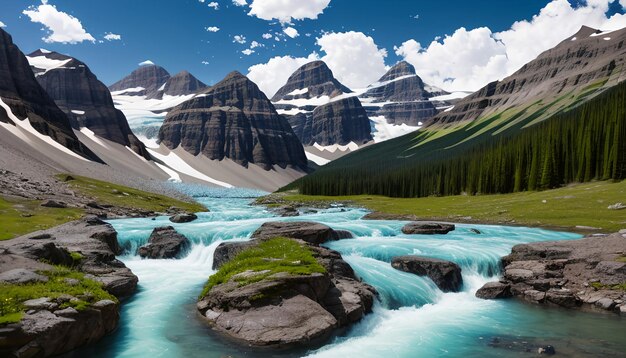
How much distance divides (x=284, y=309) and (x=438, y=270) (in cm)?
1421

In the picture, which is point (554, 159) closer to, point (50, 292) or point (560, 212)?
A: point (560, 212)

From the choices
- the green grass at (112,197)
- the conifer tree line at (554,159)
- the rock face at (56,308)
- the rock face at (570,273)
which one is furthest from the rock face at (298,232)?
the conifer tree line at (554,159)

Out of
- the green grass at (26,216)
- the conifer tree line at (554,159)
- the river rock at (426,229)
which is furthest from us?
the conifer tree line at (554,159)

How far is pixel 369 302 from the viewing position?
22.6 m

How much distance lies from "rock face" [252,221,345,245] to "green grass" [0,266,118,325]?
16.6 metres

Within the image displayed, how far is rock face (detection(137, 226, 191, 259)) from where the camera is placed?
36.4 meters

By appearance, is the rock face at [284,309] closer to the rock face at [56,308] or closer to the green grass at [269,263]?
the green grass at [269,263]

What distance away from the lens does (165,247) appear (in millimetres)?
36656

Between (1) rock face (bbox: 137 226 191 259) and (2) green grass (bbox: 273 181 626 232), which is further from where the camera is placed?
(2) green grass (bbox: 273 181 626 232)

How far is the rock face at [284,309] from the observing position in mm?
17453

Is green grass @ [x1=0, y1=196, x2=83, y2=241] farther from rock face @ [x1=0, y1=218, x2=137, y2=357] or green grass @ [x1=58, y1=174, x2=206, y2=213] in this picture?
green grass @ [x1=58, y1=174, x2=206, y2=213]

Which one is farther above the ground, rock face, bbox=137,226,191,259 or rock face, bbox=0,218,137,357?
rock face, bbox=0,218,137,357

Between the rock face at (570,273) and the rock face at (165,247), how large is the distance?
26.4m

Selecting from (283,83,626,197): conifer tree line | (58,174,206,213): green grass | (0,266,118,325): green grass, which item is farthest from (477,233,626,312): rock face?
(58,174,206,213): green grass
